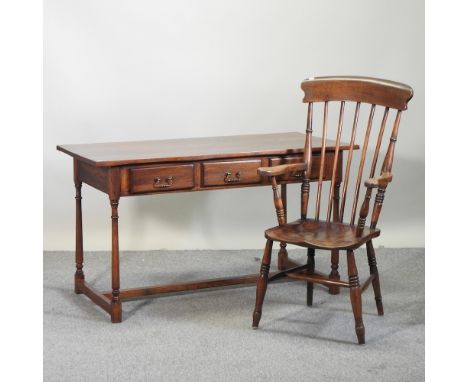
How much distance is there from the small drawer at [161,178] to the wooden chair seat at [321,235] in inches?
19.3

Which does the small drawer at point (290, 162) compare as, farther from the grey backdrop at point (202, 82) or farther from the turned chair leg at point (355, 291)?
the grey backdrop at point (202, 82)

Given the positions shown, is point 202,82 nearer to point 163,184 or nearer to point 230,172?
point 230,172

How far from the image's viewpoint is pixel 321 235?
3.60m

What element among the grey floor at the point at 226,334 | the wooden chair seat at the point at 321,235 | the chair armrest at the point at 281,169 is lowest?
the grey floor at the point at 226,334

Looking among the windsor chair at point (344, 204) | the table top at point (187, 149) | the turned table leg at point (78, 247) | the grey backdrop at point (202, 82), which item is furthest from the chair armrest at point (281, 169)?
the grey backdrop at point (202, 82)

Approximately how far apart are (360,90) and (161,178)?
112cm

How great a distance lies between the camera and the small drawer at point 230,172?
12.5 feet

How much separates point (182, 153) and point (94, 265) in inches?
58.3

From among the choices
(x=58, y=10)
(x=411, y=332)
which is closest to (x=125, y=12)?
(x=58, y=10)

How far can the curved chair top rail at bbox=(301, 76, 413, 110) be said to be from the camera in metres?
3.68

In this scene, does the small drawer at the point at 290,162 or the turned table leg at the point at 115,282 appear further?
the small drawer at the point at 290,162

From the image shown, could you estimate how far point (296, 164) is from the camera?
12.8 ft
